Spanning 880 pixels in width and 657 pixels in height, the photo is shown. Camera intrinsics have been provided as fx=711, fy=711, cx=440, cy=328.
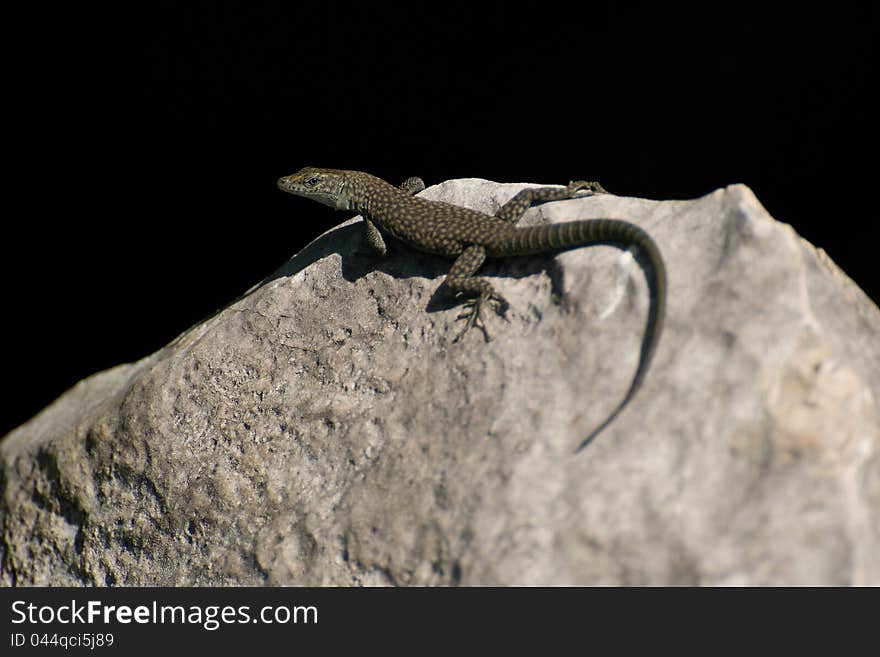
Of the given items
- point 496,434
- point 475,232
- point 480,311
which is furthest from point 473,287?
point 496,434

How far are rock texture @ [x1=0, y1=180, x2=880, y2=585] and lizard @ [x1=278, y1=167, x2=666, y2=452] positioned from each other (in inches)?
4.6

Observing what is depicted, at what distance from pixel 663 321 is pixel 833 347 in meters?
0.91

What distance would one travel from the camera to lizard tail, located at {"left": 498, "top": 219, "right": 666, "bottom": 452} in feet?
13.8

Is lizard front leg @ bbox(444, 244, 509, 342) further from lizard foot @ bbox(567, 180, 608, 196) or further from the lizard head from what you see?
the lizard head

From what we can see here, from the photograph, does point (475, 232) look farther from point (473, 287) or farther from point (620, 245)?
point (620, 245)

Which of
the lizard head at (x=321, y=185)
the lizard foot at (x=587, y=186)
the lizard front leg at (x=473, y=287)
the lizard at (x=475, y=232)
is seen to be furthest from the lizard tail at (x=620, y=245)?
Answer: the lizard head at (x=321, y=185)

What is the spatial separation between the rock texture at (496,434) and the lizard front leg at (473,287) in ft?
0.38

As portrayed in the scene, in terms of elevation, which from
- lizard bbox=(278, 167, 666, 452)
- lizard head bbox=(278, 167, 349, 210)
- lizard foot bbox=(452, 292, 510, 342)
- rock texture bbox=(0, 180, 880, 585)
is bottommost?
rock texture bbox=(0, 180, 880, 585)

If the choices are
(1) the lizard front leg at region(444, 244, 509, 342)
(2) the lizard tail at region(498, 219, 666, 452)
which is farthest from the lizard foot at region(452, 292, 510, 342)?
(2) the lizard tail at region(498, 219, 666, 452)

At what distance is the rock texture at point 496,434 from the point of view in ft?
12.2

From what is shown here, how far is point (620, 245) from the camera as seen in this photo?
16.0ft

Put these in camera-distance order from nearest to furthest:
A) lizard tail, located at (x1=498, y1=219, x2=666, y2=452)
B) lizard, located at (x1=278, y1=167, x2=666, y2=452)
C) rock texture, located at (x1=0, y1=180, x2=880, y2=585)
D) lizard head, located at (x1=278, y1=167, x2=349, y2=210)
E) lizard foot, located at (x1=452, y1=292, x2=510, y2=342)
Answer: rock texture, located at (x1=0, y1=180, x2=880, y2=585)
lizard tail, located at (x1=498, y1=219, x2=666, y2=452)
lizard, located at (x1=278, y1=167, x2=666, y2=452)
lizard foot, located at (x1=452, y1=292, x2=510, y2=342)
lizard head, located at (x1=278, y1=167, x2=349, y2=210)

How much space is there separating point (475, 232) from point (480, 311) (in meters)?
0.70

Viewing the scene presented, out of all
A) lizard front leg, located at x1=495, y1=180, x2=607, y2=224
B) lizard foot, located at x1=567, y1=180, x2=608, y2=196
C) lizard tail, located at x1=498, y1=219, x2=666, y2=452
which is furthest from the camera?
lizard foot, located at x1=567, y1=180, x2=608, y2=196
